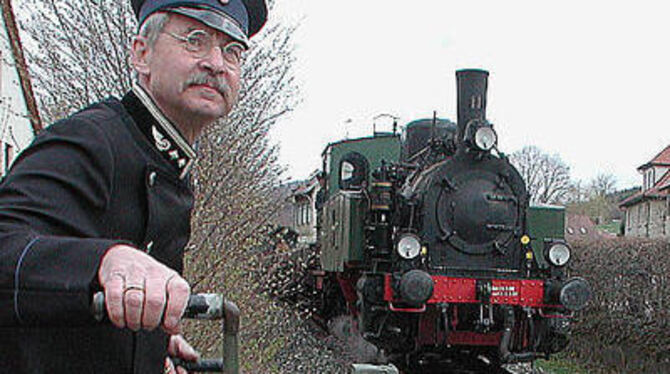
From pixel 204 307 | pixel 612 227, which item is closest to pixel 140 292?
pixel 204 307

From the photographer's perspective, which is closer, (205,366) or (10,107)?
(205,366)

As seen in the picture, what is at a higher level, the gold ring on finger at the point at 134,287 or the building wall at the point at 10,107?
the building wall at the point at 10,107

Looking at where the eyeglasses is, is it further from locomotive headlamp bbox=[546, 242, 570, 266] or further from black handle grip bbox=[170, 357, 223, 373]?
locomotive headlamp bbox=[546, 242, 570, 266]

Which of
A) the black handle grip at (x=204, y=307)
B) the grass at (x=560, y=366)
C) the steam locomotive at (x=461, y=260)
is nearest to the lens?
the black handle grip at (x=204, y=307)

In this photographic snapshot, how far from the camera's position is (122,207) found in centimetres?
140

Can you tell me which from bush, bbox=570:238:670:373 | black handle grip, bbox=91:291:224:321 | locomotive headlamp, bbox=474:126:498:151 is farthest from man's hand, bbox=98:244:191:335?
bush, bbox=570:238:670:373

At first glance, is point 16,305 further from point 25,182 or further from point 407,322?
point 407,322

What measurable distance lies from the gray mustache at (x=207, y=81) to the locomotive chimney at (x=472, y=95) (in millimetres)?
8069

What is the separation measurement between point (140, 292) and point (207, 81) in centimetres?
72

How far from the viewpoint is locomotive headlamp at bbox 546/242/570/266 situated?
31.3ft

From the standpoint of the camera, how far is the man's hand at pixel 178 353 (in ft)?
6.19

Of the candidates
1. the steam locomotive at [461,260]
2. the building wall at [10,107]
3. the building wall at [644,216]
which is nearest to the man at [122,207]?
the building wall at [10,107]

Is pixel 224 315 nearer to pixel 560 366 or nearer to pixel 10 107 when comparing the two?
pixel 10 107

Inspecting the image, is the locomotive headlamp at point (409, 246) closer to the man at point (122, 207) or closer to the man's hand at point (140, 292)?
the man at point (122, 207)
